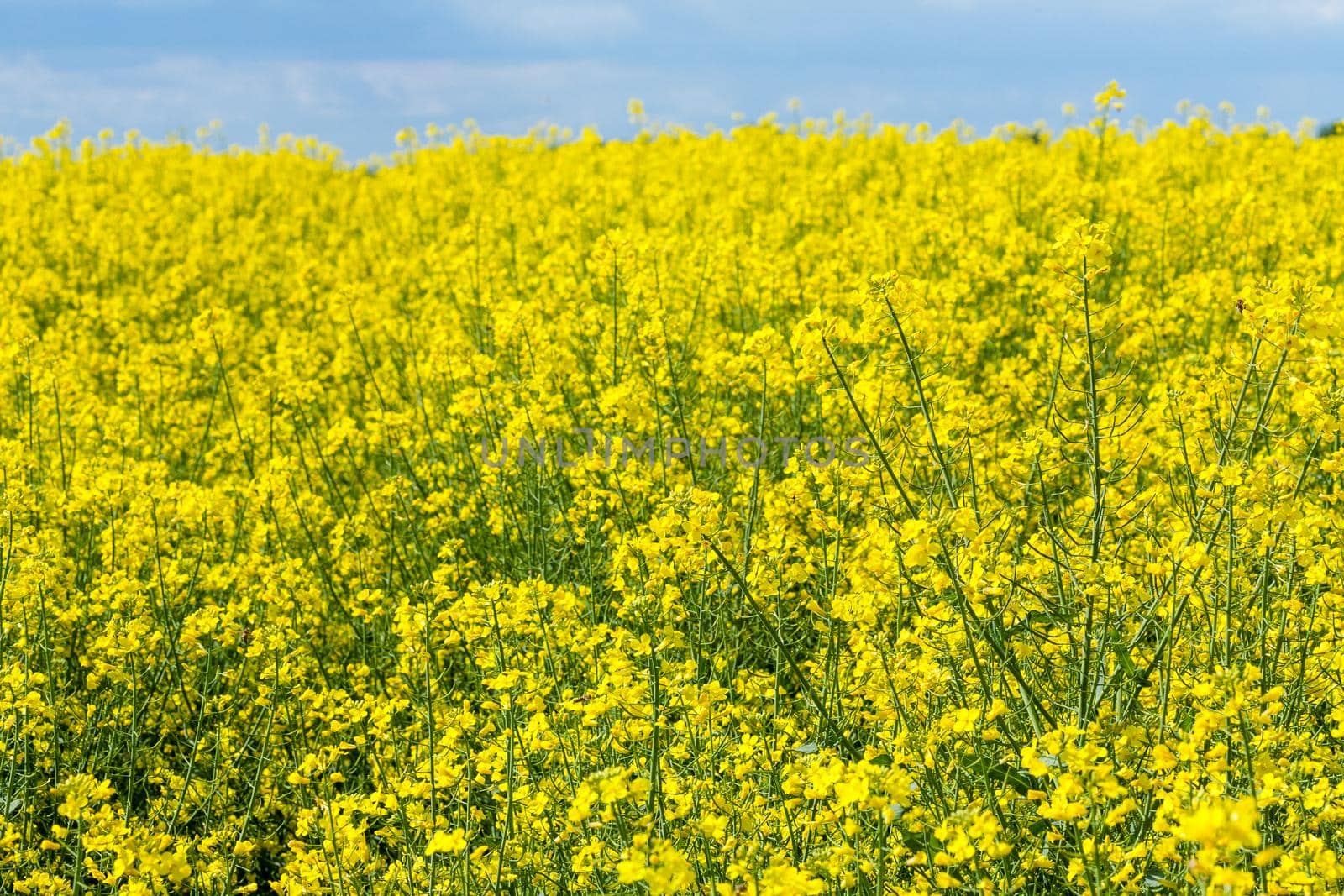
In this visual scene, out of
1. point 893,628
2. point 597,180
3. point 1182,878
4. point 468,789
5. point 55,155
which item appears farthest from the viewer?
point 55,155

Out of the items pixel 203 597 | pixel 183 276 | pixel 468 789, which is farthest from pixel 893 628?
pixel 183 276

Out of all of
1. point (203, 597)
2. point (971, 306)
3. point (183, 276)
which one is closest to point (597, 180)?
point (183, 276)

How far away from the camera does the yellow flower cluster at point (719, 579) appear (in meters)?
2.42

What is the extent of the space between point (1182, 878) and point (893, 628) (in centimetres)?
139

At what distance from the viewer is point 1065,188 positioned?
7785mm

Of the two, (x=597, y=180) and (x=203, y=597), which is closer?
(x=203, y=597)

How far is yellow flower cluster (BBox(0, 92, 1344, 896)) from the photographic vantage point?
2.42m

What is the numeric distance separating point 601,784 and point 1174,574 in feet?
4.13

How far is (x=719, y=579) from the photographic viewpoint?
3311mm

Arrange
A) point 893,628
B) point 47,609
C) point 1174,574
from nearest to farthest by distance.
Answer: point 1174,574, point 893,628, point 47,609

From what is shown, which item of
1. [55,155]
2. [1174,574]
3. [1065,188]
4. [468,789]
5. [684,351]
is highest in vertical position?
[55,155]

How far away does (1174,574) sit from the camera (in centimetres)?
248

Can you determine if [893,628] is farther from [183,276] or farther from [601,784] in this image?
[183,276]

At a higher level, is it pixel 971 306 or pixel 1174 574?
pixel 971 306
